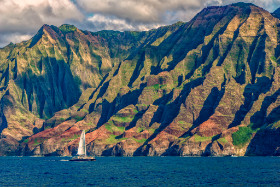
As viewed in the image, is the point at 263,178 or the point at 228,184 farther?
the point at 263,178

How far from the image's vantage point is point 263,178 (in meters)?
→ 198

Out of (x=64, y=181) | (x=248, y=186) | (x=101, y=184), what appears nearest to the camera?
(x=248, y=186)

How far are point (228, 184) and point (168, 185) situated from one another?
22.8 m

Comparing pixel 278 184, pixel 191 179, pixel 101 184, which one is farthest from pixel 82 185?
pixel 278 184

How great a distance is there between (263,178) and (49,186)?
88.5m

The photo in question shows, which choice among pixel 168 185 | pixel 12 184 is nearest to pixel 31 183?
pixel 12 184

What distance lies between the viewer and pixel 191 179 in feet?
652

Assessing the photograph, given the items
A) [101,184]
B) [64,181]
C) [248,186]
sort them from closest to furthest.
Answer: [248,186], [101,184], [64,181]

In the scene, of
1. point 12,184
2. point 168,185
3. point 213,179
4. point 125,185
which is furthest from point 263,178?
point 12,184

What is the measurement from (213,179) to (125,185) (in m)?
40.2

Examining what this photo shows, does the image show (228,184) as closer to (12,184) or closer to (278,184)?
(278,184)

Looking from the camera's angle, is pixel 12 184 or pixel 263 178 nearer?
pixel 12 184

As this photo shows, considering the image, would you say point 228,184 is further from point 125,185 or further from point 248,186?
point 125,185

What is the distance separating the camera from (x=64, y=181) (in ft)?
644
